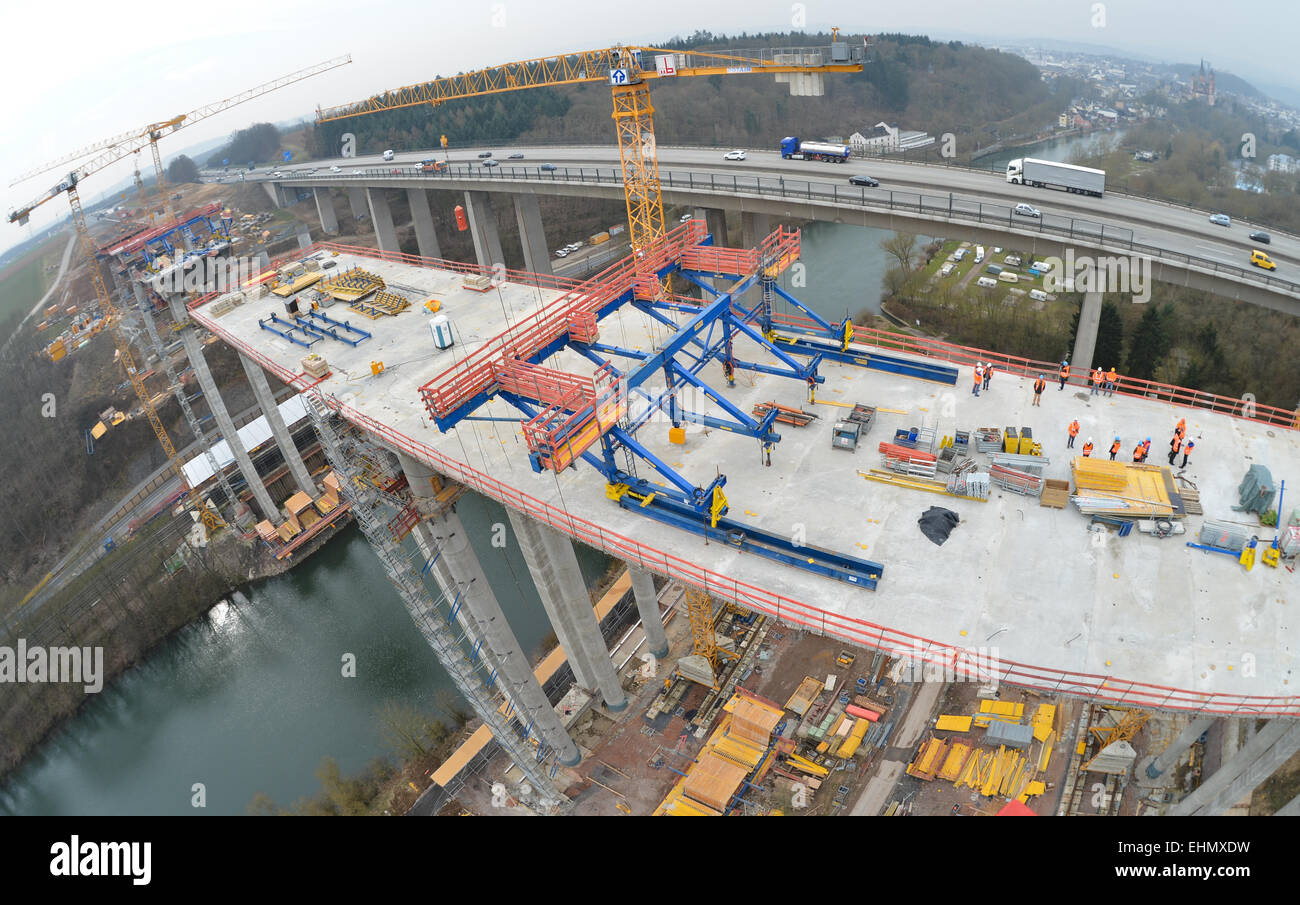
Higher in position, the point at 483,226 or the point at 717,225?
the point at 717,225

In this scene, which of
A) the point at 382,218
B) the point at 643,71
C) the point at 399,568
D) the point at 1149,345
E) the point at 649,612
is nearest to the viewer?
the point at 399,568

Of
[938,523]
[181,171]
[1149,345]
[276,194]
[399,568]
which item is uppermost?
[181,171]

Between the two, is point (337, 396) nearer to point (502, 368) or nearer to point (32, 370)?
point (502, 368)

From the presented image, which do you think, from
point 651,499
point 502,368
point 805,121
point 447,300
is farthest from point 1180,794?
point 805,121

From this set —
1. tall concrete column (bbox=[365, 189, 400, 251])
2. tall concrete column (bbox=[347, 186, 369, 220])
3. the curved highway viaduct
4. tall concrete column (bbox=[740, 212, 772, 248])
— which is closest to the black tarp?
the curved highway viaduct

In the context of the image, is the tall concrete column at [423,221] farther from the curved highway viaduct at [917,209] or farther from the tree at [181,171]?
the tree at [181,171]

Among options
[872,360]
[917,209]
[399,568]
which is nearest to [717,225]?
[917,209]

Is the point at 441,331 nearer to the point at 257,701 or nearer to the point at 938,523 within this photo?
the point at 938,523
